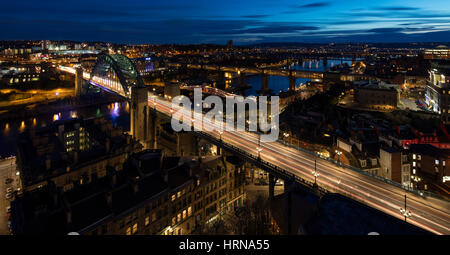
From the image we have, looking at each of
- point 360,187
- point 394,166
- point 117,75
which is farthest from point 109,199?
point 117,75

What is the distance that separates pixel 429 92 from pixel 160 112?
3926 centimetres

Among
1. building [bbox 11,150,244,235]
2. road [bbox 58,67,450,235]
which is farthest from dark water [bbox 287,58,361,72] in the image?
building [bbox 11,150,244,235]

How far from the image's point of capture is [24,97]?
2489 inches

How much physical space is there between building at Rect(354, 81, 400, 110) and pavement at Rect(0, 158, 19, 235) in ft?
136

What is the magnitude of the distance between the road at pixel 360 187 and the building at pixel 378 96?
2704cm

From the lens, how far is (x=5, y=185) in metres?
23.0

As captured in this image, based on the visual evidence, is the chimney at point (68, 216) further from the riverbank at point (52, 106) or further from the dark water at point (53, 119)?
the riverbank at point (52, 106)

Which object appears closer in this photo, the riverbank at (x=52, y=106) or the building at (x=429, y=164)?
the building at (x=429, y=164)

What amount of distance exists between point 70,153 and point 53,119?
33.1m

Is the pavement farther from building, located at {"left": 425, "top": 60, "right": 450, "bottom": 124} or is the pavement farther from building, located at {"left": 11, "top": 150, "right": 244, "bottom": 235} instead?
building, located at {"left": 425, "top": 60, "right": 450, "bottom": 124}

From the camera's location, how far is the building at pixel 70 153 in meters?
19.6

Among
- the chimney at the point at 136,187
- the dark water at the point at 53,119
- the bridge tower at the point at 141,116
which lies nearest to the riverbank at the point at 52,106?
the dark water at the point at 53,119

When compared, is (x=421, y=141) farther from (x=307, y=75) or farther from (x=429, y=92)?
(x=307, y=75)

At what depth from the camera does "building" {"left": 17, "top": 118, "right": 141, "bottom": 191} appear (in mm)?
19594
